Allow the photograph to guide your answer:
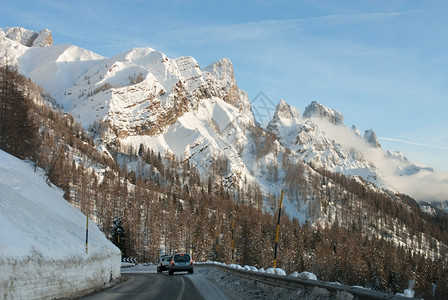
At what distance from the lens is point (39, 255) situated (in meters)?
12.5

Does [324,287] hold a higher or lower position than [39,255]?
higher

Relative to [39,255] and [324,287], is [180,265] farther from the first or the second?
[324,287]

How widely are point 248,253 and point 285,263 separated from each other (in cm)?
820

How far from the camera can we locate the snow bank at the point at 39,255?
433 inches

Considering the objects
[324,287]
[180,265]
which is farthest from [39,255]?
[180,265]

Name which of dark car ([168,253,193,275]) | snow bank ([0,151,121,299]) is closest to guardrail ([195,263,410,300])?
snow bank ([0,151,121,299])

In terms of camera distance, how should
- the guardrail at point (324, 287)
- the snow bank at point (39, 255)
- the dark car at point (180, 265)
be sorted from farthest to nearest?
the dark car at point (180, 265), the snow bank at point (39, 255), the guardrail at point (324, 287)

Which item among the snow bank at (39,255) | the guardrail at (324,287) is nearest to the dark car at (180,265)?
the snow bank at (39,255)

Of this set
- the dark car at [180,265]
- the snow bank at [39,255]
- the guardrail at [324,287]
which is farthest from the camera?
→ the dark car at [180,265]

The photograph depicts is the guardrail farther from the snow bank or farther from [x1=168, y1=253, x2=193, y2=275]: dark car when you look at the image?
[x1=168, y1=253, x2=193, y2=275]: dark car

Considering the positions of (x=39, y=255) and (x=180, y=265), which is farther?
(x=180, y=265)

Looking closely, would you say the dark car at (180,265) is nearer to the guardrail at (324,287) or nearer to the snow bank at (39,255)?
the snow bank at (39,255)

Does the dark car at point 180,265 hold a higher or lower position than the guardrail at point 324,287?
lower

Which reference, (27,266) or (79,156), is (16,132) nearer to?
(27,266)
